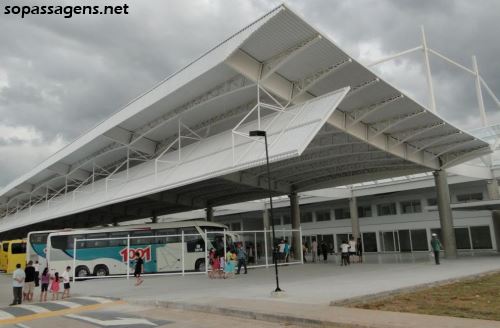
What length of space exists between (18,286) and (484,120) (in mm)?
38713

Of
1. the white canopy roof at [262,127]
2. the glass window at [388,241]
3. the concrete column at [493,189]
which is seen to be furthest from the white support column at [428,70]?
the glass window at [388,241]

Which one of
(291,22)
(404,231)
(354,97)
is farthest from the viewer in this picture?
(404,231)

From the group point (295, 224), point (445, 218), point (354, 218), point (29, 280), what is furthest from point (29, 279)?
point (354, 218)

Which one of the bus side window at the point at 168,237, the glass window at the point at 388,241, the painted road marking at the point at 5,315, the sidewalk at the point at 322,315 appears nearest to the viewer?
the sidewalk at the point at 322,315

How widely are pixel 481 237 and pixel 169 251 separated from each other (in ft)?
91.7

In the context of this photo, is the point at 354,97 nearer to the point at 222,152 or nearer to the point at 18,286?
the point at 222,152

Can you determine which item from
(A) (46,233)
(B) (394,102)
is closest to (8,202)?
(A) (46,233)

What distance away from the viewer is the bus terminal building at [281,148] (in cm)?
1819

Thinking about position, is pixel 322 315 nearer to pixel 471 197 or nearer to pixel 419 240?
pixel 471 197

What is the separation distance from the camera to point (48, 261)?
28.0 meters

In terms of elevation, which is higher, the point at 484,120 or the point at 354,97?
the point at 484,120

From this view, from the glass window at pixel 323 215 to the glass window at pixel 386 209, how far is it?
23.7ft

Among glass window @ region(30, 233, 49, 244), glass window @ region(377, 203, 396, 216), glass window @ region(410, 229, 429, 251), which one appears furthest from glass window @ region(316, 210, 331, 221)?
glass window @ region(30, 233, 49, 244)

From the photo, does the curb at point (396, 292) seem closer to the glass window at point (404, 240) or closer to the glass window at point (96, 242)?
the glass window at point (96, 242)
